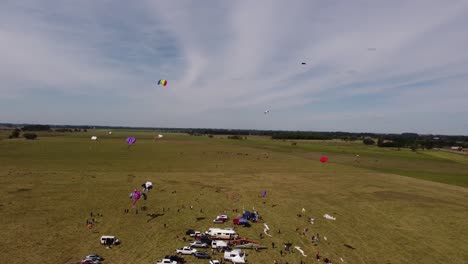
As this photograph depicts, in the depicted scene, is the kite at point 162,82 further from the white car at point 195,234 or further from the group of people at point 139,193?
the white car at point 195,234

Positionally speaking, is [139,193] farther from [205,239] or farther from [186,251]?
[186,251]

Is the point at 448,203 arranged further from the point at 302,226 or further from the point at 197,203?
the point at 197,203

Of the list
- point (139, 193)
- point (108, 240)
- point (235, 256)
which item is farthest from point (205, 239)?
point (139, 193)

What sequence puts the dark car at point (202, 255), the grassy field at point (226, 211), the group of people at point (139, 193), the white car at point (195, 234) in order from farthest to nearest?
the group of people at point (139, 193) < the white car at point (195, 234) < the grassy field at point (226, 211) < the dark car at point (202, 255)

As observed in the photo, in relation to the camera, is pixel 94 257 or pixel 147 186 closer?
pixel 94 257

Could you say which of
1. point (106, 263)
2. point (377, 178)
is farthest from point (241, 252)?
point (377, 178)

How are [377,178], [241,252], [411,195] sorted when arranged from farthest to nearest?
[377,178], [411,195], [241,252]

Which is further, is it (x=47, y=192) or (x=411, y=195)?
(x=411, y=195)

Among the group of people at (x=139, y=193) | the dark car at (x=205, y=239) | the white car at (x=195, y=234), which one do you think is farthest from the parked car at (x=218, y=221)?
the group of people at (x=139, y=193)

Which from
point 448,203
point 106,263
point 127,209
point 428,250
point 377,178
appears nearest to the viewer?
point 106,263
